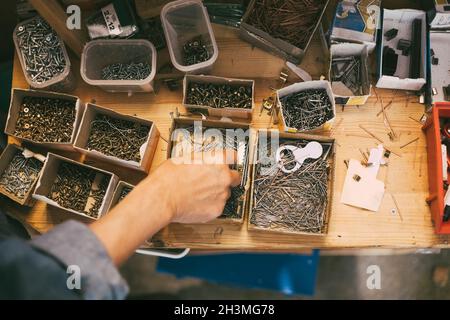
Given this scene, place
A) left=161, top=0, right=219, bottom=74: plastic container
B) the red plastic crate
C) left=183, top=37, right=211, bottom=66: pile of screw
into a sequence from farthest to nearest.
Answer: left=183, top=37, right=211, bottom=66: pile of screw < left=161, top=0, right=219, bottom=74: plastic container < the red plastic crate

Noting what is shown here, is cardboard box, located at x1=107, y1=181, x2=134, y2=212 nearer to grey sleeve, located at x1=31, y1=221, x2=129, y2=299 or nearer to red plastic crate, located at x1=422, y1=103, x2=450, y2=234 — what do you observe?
grey sleeve, located at x1=31, y1=221, x2=129, y2=299

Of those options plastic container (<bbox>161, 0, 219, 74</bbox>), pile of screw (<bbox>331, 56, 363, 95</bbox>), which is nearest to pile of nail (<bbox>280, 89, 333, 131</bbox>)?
pile of screw (<bbox>331, 56, 363, 95</bbox>)

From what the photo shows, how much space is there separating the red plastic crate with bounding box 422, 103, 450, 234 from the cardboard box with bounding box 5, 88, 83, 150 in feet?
4.24

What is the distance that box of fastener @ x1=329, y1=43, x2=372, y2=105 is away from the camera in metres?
1.60

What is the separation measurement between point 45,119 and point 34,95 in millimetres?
101

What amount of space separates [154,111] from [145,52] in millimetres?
239

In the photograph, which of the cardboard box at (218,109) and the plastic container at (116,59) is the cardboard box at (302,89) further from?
the plastic container at (116,59)

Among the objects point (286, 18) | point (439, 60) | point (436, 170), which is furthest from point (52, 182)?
point (439, 60)

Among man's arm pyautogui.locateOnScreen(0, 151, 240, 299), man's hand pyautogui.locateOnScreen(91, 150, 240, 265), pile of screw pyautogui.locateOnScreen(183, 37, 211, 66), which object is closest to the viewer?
man's arm pyautogui.locateOnScreen(0, 151, 240, 299)

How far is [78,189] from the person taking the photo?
1592mm

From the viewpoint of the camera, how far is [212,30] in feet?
5.48

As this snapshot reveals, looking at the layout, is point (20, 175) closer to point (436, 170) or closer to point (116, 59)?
point (116, 59)

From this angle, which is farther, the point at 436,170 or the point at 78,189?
the point at 78,189
